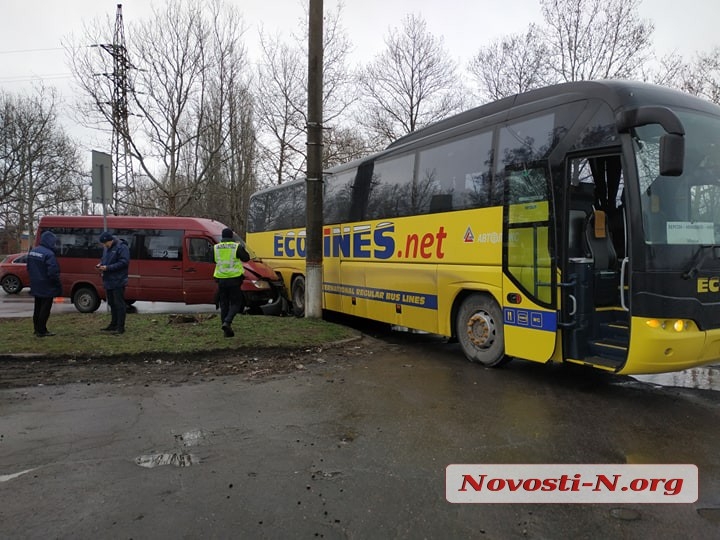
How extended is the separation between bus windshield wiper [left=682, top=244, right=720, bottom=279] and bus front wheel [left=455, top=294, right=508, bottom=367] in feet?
7.68

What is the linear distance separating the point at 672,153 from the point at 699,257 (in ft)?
3.74

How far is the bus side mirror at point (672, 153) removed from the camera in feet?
15.4

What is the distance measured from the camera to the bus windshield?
5039mm

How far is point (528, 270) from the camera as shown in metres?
6.20

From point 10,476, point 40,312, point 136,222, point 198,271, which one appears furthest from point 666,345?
point 136,222

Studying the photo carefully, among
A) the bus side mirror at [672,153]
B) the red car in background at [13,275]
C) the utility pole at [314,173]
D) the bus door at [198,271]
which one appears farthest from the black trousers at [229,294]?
the red car in background at [13,275]

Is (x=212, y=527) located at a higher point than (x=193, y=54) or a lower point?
lower

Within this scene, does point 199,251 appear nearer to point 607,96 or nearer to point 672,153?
point 607,96

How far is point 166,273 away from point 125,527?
1074cm

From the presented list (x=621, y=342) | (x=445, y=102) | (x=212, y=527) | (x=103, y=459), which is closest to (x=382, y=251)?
(x=621, y=342)

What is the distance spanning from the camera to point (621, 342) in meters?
5.70

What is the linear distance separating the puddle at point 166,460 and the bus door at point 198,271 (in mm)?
9135

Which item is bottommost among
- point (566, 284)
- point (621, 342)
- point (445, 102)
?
point (621, 342)

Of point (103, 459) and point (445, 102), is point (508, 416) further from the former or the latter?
point (445, 102)
